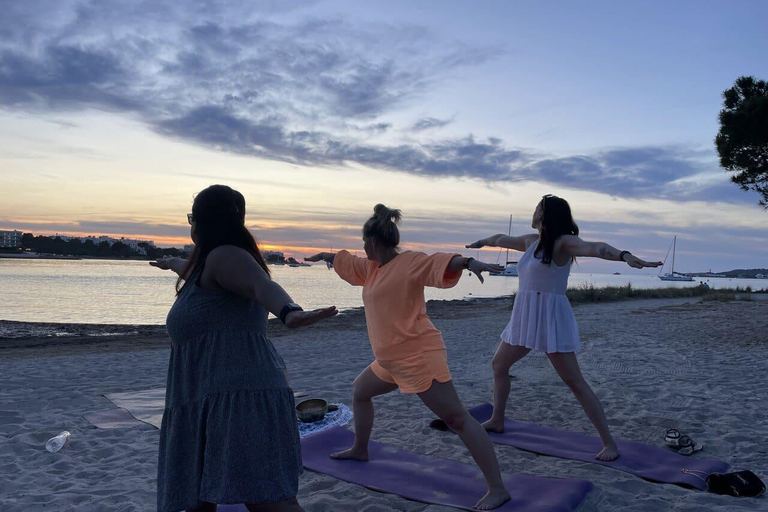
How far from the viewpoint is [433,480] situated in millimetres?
4145

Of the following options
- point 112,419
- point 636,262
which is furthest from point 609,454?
point 112,419

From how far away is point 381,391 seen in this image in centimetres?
415

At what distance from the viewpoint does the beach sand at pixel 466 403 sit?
3934mm

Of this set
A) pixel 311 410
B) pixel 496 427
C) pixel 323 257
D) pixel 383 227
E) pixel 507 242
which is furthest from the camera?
pixel 311 410

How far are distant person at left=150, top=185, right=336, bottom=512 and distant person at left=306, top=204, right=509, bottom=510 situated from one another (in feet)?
4.16

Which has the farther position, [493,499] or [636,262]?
[636,262]

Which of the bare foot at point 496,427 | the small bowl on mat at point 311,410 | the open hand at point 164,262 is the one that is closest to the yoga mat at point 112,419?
the small bowl on mat at point 311,410

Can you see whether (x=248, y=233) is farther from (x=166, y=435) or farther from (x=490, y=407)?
(x=490, y=407)

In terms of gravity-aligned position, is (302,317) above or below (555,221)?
below

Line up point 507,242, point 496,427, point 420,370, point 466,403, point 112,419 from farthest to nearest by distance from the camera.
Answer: point 466,403 → point 112,419 → point 496,427 → point 507,242 → point 420,370

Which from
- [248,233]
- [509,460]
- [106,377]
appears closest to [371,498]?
[509,460]

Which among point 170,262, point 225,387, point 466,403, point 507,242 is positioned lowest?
point 466,403

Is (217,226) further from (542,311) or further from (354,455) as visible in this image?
(542,311)

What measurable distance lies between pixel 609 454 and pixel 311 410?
110 inches
